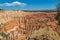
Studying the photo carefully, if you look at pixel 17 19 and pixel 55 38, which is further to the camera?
pixel 17 19

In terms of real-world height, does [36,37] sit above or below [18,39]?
above

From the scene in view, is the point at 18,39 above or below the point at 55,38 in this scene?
below

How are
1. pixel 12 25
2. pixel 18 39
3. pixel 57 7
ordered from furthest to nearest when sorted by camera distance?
pixel 57 7, pixel 12 25, pixel 18 39

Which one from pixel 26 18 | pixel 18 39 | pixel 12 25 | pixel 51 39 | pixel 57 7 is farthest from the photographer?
pixel 26 18

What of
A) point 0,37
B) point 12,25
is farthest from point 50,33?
point 12,25

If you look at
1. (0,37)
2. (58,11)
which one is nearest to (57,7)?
(58,11)

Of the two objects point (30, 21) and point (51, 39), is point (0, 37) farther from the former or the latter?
point (30, 21)

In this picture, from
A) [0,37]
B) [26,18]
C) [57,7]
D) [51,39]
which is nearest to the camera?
[51,39]

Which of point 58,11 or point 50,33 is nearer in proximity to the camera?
point 50,33

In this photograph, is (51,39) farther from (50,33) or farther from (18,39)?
(18,39)
